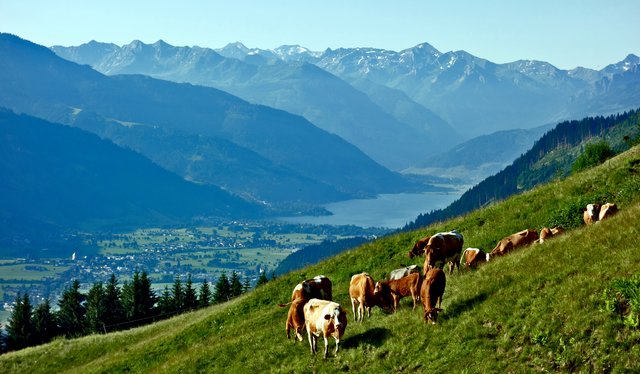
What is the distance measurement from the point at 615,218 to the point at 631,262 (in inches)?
210

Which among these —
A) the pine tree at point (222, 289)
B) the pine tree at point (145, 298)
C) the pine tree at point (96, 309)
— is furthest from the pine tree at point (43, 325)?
the pine tree at point (222, 289)

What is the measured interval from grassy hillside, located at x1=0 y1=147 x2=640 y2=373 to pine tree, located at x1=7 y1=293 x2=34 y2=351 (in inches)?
2115

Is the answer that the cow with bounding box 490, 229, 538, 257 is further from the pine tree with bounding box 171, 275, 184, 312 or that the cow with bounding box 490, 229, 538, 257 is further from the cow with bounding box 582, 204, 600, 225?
the pine tree with bounding box 171, 275, 184, 312

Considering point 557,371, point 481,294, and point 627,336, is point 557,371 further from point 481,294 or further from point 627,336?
point 481,294

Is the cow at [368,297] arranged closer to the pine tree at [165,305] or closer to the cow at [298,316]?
the cow at [298,316]

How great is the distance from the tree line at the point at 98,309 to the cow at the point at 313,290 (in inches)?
2112

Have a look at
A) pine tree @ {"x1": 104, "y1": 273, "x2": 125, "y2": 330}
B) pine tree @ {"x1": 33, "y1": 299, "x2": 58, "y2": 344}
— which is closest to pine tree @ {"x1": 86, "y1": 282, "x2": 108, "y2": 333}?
pine tree @ {"x1": 104, "y1": 273, "x2": 125, "y2": 330}

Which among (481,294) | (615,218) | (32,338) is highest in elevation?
(615,218)

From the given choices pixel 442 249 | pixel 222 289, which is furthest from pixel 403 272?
pixel 222 289

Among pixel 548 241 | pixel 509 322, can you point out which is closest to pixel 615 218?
pixel 548 241

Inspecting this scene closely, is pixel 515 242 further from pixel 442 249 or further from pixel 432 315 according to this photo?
pixel 432 315

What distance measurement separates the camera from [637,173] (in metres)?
32.1

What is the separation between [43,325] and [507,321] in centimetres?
8354

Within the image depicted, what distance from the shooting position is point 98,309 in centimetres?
8650
